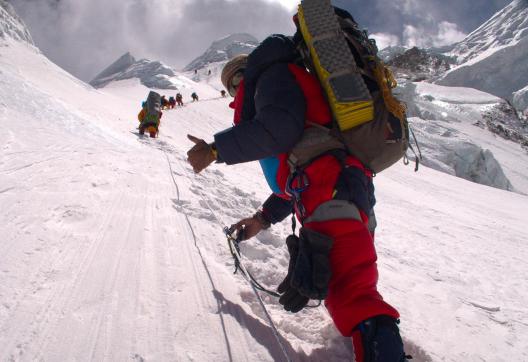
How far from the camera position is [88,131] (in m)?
4.29

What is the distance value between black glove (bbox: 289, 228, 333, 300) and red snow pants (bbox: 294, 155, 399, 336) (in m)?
0.05

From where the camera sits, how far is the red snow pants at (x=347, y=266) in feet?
3.81

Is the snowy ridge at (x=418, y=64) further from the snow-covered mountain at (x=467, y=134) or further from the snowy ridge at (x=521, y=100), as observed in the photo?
the snow-covered mountain at (x=467, y=134)

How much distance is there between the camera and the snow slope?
1.22 metres

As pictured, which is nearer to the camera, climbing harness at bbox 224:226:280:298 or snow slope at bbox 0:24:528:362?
snow slope at bbox 0:24:528:362

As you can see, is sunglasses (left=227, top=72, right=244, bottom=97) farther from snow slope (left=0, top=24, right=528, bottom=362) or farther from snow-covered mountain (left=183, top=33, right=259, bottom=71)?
snow-covered mountain (left=183, top=33, right=259, bottom=71)

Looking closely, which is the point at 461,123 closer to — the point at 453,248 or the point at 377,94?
the point at 453,248

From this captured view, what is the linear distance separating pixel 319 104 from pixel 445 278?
6.21ft

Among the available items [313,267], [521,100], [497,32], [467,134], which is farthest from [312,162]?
[497,32]

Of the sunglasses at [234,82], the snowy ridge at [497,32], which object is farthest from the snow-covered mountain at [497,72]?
the sunglasses at [234,82]

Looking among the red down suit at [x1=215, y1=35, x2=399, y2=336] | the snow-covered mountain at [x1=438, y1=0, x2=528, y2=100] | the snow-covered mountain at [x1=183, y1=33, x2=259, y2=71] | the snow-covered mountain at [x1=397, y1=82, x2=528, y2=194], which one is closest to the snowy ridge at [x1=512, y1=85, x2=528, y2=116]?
the snow-covered mountain at [x1=438, y1=0, x2=528, y2=100]

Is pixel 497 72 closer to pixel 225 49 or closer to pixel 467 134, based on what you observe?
pixel 467 134

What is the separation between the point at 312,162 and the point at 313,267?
44cm

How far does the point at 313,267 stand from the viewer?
4.01 feet
